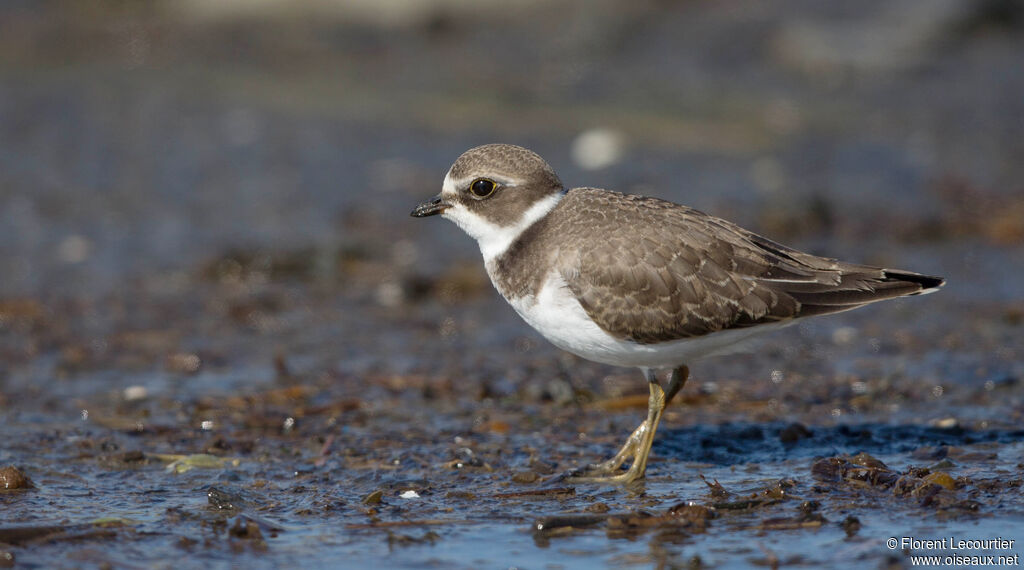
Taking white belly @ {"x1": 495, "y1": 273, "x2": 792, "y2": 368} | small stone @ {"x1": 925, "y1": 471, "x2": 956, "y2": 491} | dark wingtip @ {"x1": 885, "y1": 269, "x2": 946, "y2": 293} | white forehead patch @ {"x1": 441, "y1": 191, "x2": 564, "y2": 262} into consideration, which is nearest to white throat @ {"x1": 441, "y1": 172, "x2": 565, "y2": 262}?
white forehead patch @ {"x1": 441, "y1": 191, "x2": 564, "y2": 262}

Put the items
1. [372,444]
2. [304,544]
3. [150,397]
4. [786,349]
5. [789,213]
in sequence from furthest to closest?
[789,213] → [786,349] → [150,397] → [372,444] → [304,544]

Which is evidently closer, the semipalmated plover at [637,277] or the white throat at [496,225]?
the semipalmated plover at [637,277]

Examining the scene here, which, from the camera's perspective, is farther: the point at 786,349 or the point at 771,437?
the point at 786,349

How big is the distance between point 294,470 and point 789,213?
614cm

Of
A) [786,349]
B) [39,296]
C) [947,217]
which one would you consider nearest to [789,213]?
[947,217]

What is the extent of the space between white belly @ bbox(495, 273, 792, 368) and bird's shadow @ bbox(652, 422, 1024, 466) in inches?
28.1

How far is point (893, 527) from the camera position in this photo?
19.3 feet

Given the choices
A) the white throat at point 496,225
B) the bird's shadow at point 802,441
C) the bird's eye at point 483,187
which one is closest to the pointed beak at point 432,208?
the white throat at point 496,225

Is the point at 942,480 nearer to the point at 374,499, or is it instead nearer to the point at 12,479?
the point at 374,499

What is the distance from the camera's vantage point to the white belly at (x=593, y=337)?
652 centimetres

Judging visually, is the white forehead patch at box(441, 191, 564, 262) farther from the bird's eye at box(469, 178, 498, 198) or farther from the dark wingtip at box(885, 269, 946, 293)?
the dark wingtip at box(885, 269, 946, 293)

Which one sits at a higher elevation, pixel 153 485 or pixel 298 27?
pixel 298 27

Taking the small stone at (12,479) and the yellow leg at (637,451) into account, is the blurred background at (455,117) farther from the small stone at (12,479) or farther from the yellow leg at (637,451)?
the yellow leg at (637,451)

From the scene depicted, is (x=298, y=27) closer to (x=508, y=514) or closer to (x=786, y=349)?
(x=786, y=349)
